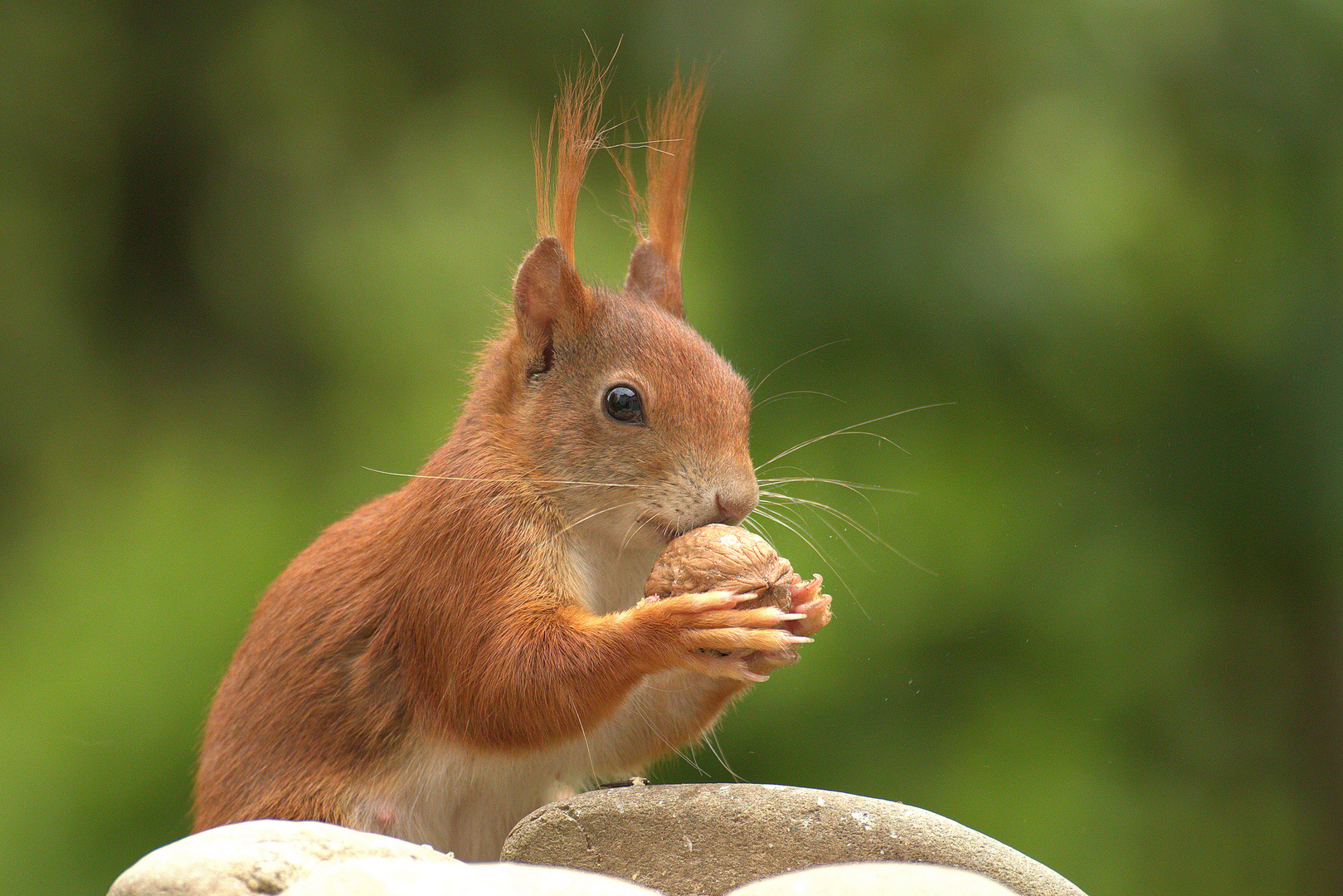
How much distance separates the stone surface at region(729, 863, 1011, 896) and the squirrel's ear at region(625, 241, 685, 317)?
1.09m

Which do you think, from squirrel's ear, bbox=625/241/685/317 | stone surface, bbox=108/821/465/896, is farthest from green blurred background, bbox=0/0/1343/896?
stone surface, bbox=108/821/465/896

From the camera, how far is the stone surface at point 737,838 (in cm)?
163

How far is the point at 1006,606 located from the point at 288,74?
2114 mm

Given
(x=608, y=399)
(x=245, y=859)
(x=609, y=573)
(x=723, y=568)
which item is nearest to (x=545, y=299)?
(x=608, y=399)

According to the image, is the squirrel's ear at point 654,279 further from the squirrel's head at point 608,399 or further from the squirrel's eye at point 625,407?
the squirrel's eye at point 625,407

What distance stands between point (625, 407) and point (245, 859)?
0.80 meters

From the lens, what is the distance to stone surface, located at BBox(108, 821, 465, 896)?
1.24 metres

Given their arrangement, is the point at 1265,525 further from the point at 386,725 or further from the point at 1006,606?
the point at 386,725

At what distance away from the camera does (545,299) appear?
190cm

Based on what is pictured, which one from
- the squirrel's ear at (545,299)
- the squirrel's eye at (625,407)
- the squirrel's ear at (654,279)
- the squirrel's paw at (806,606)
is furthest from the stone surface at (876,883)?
the squirrel's ear at (654,279)

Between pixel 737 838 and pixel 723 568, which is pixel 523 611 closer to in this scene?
pixel 723 568

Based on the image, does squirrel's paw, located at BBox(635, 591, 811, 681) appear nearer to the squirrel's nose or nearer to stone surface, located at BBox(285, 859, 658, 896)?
the squirrel's nose

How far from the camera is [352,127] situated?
10.1 ft

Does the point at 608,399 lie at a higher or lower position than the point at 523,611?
higher
